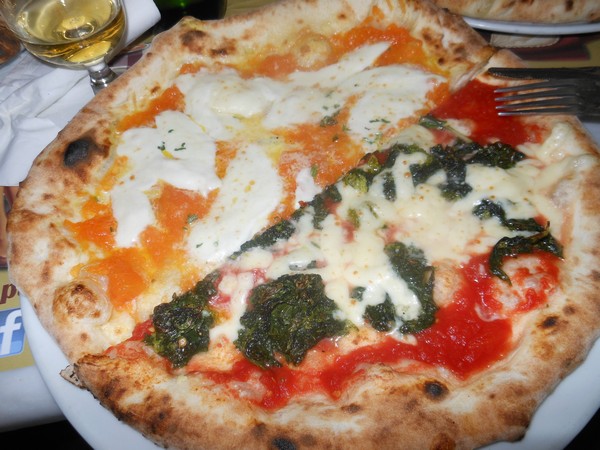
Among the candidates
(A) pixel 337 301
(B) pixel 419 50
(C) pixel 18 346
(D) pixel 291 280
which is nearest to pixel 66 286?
(C) pixel 18 346

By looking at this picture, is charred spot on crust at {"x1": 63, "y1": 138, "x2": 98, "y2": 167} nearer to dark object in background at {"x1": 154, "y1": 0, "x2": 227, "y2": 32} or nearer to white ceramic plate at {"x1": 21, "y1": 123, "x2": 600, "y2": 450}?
white ceramic plate at {"x1": 21, "y1": 123, "x2": 600, "y2": 450}

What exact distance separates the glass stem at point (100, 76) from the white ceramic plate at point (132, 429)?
5.35ft

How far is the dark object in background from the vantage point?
144 inches

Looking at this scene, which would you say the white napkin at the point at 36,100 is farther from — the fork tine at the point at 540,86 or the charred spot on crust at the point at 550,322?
the charred spot on crust at the point at 550,322

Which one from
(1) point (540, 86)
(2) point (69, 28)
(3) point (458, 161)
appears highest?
(2) point (69, 28)

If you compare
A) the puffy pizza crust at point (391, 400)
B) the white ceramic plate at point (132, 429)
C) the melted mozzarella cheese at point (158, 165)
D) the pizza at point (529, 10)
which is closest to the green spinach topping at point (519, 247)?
the puffy pizza crust at point (391, 400)

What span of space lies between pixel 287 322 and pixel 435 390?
64 cm

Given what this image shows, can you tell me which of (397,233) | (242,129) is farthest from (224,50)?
(397,233)

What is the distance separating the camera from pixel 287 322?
2238mm

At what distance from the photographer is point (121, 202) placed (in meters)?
2.60

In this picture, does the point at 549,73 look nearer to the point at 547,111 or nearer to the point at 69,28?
the point at 547,111

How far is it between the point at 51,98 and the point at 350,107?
181 cm

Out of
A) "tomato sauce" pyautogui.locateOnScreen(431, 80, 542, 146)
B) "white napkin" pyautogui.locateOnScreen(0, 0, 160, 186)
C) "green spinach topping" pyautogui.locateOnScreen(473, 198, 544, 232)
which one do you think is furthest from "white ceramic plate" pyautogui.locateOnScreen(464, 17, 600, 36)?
"white napkin" pyautogui.locateOnScreen(0, 0, 160, 186)

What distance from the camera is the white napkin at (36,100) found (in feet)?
9.91
